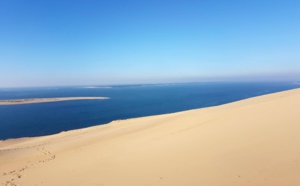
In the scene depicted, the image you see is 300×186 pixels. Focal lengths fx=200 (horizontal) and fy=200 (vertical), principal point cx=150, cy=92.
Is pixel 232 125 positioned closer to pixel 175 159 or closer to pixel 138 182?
pixel 175 159

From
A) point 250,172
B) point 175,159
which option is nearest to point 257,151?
point 250,172

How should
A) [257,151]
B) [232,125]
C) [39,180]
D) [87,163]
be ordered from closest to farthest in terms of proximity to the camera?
[257,151] < [39,180] < [87,163] < [232,125]

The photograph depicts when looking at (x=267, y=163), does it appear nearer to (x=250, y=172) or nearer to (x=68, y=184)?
(x=250, y=172)

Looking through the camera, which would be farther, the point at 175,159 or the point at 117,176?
the point at 175,159

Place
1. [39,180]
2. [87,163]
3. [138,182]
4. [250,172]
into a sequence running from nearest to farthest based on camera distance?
[250,172]
[138,182]
[39,180]
[87,163]

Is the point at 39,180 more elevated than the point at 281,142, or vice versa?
the point at 281,142

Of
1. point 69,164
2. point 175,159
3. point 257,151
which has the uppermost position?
point 257,151

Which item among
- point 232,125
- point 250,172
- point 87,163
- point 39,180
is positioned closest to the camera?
point 250,172

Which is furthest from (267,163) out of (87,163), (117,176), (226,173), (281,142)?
(87,163)

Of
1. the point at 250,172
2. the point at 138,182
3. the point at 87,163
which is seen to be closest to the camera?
the point at 250,172
